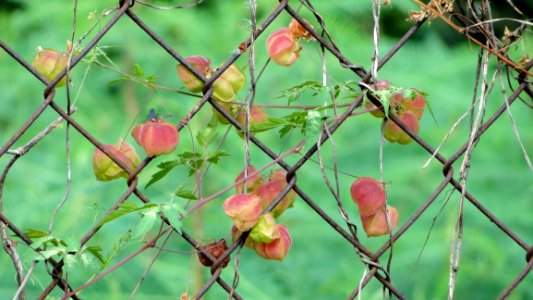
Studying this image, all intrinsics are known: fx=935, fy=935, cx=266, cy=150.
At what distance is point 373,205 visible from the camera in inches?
47.1

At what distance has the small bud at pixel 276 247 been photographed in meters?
1.15

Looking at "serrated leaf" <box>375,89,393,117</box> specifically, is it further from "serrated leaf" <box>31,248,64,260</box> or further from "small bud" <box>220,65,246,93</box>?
"serrated leaf" <box>31,248,64,260</box>

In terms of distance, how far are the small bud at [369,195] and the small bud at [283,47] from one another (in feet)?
0.61

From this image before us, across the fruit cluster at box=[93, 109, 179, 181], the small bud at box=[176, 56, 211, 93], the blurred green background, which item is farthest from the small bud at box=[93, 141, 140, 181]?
the blurred green background

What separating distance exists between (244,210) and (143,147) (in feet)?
0.46

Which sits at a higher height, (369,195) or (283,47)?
(283,47)

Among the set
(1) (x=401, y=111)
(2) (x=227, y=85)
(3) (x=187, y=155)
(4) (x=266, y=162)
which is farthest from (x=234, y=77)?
(4) (x=266, y=162)

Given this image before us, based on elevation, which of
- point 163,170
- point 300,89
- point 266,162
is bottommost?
point 266,162

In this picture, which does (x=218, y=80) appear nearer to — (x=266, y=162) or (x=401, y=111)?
(x=401, y=111)

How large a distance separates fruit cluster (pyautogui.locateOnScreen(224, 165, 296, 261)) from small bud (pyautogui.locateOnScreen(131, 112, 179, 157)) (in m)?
0.10

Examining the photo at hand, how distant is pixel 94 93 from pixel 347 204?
30.2 inches

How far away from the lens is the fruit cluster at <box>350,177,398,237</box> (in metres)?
1.20

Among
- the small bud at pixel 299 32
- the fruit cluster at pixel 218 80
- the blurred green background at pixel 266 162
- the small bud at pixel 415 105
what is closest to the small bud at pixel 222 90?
the fruit cluster at pixel 218 80

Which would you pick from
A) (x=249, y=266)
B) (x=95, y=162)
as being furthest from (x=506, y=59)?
(x=249, y=266)
